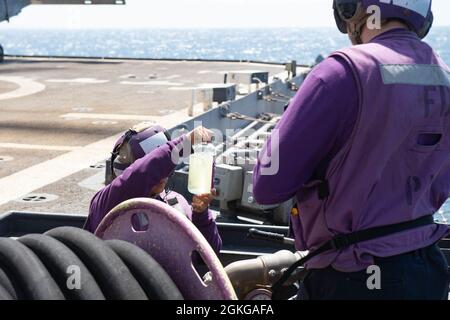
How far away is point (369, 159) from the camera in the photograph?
2.64 m

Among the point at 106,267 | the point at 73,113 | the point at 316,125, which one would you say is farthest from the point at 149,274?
the point at 73,113

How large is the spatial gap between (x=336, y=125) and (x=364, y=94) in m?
0.16

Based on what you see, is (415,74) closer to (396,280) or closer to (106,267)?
(396,280)

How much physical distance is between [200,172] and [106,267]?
114cm

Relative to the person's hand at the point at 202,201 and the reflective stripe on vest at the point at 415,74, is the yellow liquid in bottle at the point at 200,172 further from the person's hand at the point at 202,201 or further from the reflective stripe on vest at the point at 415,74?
the reflective stripe on vest at the point at 415,74

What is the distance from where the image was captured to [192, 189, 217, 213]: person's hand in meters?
3.94

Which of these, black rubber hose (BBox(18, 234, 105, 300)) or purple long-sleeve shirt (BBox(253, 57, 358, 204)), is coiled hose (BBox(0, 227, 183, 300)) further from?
purple long-sleeve shirt (BBox(253, 57, 358, 204))

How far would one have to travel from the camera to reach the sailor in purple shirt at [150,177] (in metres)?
3.90

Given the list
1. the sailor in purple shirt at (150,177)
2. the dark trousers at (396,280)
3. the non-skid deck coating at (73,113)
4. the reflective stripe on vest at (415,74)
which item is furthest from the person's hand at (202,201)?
the non-skid deck coating at (73,113)

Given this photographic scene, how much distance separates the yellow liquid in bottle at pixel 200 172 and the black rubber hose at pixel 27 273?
3.82ft

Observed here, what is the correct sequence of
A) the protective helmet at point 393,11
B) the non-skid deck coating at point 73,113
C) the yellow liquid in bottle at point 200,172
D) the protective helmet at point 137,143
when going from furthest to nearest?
the non-skid deck coating at point 73,113
the protective helmet at point 137,143
the yellow liquid in bottle at point 200,172
the protective helmet at point 393,11

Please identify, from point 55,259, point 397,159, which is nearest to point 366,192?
point 397,159

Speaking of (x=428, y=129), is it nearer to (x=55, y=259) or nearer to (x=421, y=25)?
(x=421, y=25)
